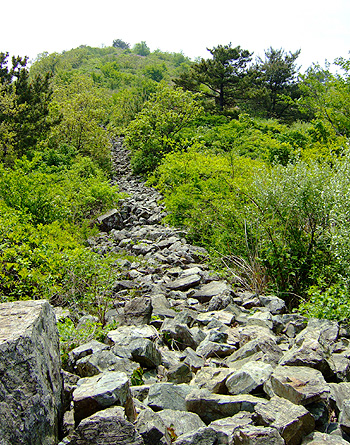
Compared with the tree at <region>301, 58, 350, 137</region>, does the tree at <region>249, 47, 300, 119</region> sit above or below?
above

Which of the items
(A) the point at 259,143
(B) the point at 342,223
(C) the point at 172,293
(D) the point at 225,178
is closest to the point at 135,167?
(A) the point at 259,143

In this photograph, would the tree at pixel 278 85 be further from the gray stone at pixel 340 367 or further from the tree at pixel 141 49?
the tree at pixel 141 49

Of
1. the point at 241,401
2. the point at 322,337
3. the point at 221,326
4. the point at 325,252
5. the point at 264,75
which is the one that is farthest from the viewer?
the point at 264,75

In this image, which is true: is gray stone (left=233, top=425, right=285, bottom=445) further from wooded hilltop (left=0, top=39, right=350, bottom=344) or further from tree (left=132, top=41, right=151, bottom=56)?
tree (left=132, top=41, right=151, bottom=56)

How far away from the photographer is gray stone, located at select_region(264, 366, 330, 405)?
2264 millimetres

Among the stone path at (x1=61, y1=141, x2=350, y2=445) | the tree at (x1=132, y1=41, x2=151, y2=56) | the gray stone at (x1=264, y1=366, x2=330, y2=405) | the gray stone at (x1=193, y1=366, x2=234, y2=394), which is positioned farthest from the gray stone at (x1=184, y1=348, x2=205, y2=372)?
the tree at (x1=132, y1=41, x2=151, y2=56)

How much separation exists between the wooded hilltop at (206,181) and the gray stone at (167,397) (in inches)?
48.8

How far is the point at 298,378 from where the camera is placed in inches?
95.4

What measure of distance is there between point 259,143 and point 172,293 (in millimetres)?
13601

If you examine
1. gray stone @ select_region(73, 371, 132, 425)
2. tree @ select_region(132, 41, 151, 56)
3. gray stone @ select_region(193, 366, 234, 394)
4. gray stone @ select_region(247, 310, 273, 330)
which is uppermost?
tree @ select_region(132, 41, 151, 56)

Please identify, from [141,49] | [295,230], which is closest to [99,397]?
[295,230]

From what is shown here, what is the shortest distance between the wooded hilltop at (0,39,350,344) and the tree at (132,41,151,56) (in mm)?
71663

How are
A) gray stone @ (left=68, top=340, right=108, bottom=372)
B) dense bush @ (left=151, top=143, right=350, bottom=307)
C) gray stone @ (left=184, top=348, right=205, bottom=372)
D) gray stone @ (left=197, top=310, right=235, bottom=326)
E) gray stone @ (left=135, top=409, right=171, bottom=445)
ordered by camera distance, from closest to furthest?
gray stone @ (left=135, top=409, right=171, bottom=445) < gray stone @ (left=68, top=340, right=108, bottom=372) < gray stone @ (left=184, top=348, right=205, bottom=372) < gray stone @ (left=197, top=310, right=235, bottom=326) < dense bush @ (left=151, top=143, right=350, bottom=307)

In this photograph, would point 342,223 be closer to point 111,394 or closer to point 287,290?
point 287,290
